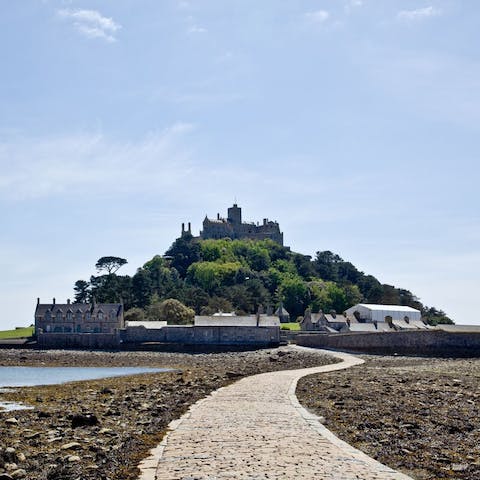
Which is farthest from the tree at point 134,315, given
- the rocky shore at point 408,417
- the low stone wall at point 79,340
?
the rocky shore at point 408,417

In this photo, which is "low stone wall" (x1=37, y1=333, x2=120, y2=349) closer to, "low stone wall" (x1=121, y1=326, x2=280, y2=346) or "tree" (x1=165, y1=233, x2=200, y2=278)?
"low stone wall" (x1=121, y1=326, x2=280, y2=346)

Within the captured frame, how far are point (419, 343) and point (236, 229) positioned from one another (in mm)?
127098

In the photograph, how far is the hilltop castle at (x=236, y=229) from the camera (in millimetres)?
179375

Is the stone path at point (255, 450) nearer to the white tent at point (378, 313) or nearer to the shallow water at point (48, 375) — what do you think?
the shallow water at point (48, 375)

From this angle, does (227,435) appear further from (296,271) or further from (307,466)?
(296,271)

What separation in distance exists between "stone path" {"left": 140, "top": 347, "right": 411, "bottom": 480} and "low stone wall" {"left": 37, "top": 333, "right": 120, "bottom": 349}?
62.5 m

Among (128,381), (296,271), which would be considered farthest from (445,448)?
(296,271)

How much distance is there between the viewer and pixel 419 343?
192 feet

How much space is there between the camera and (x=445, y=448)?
15.0 m

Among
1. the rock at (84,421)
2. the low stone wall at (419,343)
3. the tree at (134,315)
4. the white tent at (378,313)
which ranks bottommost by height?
the rock at (84,421)

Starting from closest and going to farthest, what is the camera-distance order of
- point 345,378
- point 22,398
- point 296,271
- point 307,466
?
point 307,466, point 22,398, point 345,378, point 296,271

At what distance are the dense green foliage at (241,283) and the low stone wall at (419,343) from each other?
43887 millimetres

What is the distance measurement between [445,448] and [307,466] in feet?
14.5

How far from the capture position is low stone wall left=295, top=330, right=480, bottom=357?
56656mm
